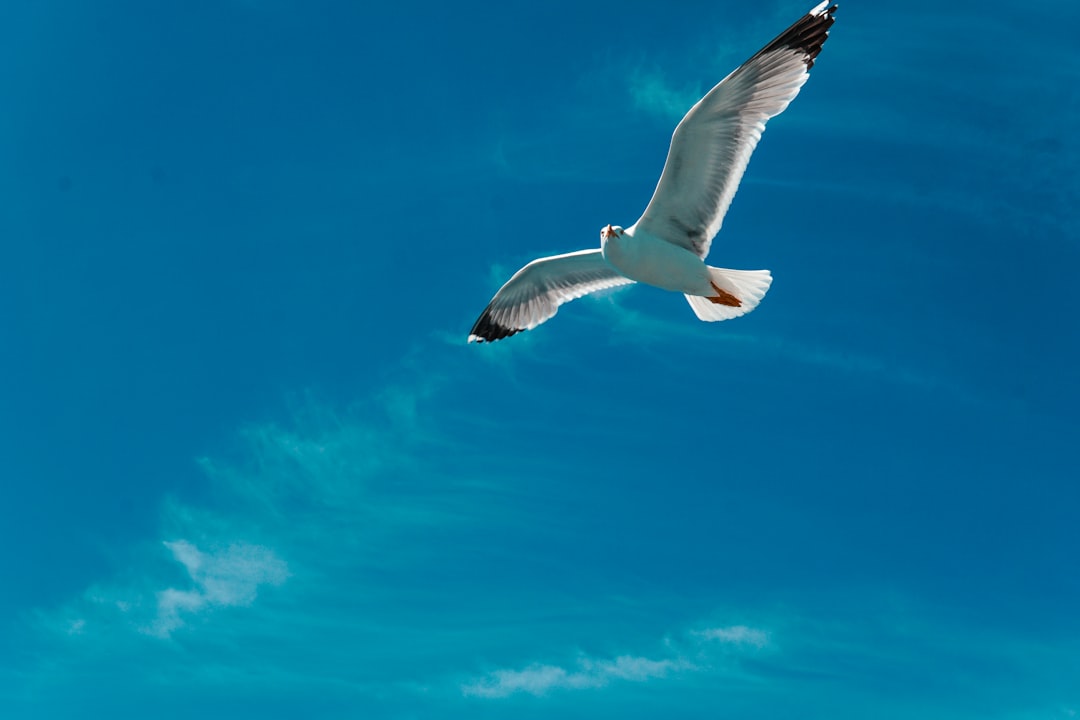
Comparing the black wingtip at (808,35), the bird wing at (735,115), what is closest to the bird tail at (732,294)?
the bird wing at (735,115)

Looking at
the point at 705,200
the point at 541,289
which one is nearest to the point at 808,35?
the point at 705,200

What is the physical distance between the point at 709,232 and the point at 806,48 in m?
2.61

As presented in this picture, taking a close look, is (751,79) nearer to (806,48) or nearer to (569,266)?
(806,48)

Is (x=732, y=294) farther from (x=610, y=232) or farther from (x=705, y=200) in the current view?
(x=610, y=232)

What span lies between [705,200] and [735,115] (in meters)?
1.20

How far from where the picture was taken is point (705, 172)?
12336 mm

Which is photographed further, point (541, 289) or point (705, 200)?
point (541, 289)

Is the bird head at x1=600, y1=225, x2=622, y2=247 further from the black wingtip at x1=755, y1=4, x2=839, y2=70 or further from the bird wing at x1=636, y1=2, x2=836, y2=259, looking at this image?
the black wingtip at x1=755, y1=4, x2=839, y2=70

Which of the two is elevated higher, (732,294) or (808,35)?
(808,35)

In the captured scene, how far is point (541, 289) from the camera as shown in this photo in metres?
15.0

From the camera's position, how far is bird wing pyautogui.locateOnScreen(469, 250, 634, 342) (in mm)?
14328

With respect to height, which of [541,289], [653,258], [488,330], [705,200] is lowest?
[653,258]

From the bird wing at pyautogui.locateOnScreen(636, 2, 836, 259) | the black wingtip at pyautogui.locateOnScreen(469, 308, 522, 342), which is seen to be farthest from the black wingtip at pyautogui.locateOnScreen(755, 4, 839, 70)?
the black wingtip at pyautogui.locateOnScreen(469, 308, 522, 342)

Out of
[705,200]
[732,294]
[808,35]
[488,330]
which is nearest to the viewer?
[808,35]
